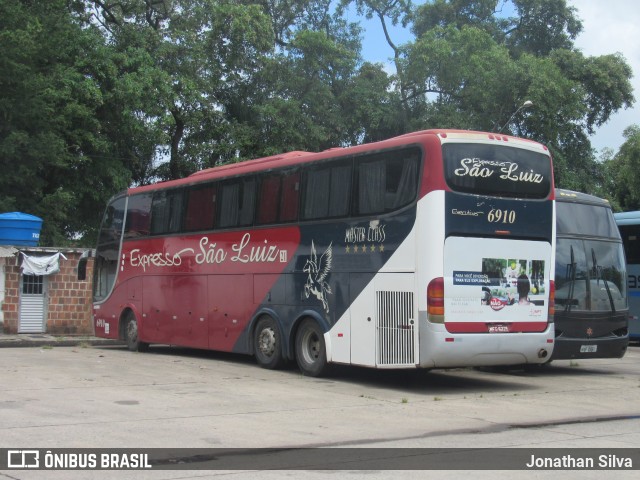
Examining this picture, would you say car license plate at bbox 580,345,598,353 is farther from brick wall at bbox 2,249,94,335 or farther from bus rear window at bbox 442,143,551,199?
brick wall at bbox 2,249,94,335

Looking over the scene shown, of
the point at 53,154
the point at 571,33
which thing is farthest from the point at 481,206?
the point at 571,33

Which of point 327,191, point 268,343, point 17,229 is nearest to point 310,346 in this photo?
point 268,343

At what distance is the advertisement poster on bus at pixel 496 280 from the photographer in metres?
12.8

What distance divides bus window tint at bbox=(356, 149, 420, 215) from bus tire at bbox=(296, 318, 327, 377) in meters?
2.44

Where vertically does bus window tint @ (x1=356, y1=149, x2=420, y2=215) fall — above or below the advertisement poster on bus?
above

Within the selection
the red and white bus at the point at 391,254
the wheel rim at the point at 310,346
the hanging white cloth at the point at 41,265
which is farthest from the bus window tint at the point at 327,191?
the hanging white cloth at the point at 41,265

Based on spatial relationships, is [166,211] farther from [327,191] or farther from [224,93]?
[224,93]

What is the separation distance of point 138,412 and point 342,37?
32004 millimetres

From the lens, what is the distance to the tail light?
12.6 m

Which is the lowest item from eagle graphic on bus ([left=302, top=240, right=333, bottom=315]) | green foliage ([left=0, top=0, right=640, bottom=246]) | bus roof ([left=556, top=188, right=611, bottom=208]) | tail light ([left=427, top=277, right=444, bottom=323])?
tail light ([left=427, top=277, right=444, bottom=323])

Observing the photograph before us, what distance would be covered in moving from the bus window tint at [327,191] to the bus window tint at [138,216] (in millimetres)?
6152

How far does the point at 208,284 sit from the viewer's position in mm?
17922

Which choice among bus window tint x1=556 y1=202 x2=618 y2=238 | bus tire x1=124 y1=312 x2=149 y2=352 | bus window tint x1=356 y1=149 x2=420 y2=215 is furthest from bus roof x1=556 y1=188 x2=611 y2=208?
bus tire x1=124 y1=312 x2=149 y2=352

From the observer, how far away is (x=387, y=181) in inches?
528
